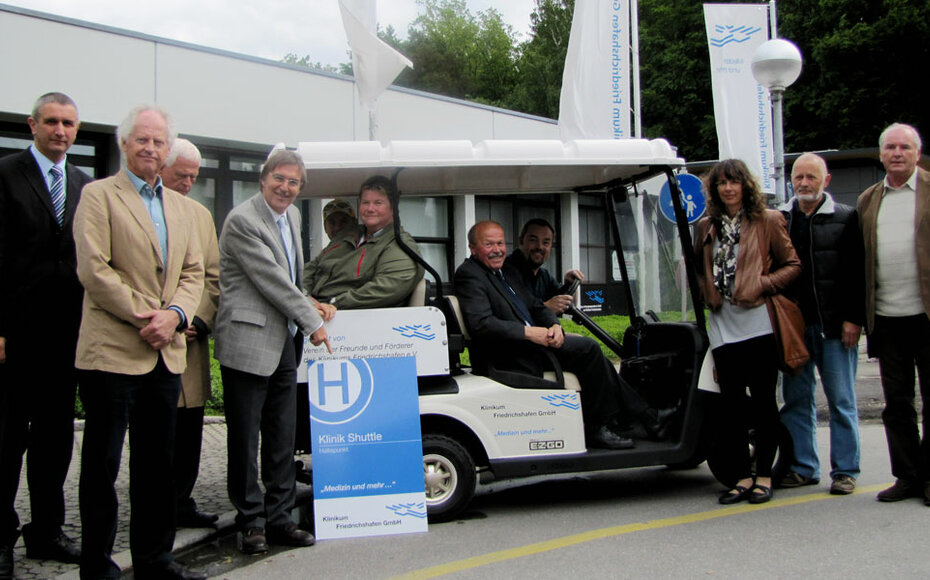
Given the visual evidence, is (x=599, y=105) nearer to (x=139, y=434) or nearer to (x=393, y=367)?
(x=393, y=367)

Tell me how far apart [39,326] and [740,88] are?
36.0 feet

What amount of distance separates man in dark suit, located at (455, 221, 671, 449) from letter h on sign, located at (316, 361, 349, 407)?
2.68 ft

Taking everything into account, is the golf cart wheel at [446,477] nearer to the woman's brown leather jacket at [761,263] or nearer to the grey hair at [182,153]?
the woman's brown leather jacket at [761,263]

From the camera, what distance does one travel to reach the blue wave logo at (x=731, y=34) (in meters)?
12.5

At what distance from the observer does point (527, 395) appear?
495 cm

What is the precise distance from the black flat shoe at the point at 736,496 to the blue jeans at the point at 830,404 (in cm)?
65

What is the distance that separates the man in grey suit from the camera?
4.32m

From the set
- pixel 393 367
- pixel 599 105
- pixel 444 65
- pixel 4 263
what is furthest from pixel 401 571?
pixel 444 65

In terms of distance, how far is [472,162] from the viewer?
15.9 feet

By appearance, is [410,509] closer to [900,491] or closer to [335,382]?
[335,382]

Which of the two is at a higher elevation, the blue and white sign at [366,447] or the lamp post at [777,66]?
the lamp post at [777,66]

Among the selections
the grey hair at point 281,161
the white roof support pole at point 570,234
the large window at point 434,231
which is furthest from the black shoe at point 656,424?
the white roof support pole at point 570,234

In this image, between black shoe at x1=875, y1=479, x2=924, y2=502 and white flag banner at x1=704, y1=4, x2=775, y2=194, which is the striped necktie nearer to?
black shoe at x1=875, y1=479, x2=924, y2=502

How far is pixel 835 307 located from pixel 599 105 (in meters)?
7.82
